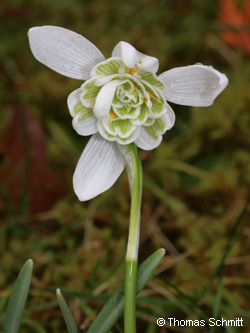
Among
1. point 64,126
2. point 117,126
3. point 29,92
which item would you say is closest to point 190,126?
point 64,126

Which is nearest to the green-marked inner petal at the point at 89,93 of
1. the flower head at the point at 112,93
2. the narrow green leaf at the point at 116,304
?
the flower head at the point at 112,93

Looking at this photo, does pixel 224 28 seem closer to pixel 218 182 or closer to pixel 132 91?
pixel 218 182

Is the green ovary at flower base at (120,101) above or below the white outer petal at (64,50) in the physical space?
below

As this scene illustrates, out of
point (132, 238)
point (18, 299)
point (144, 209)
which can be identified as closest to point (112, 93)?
point (132, 238)

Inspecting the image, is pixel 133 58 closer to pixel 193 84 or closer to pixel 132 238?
pixel 193 84

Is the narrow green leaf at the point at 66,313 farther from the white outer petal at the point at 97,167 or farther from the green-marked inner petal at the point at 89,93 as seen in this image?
the green-marked inner petal at the point at 89,93

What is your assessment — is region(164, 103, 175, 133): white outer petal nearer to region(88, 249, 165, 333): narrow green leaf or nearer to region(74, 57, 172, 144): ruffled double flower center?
region(74, 57, 172, 144): ruffled double flower center

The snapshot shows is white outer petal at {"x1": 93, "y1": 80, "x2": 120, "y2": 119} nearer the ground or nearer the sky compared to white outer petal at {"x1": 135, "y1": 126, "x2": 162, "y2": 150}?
nearer the sky

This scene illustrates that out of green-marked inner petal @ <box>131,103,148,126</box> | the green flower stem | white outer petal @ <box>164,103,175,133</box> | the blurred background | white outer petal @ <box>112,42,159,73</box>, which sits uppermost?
white outer petal @ <box>112,42,159,73</box>

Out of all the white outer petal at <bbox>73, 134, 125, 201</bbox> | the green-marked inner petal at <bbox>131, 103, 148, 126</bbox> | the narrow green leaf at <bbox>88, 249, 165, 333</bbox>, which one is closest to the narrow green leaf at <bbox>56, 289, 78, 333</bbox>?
the narrow green leaf at <bbox>88, 249, 165, 333</bbox>
